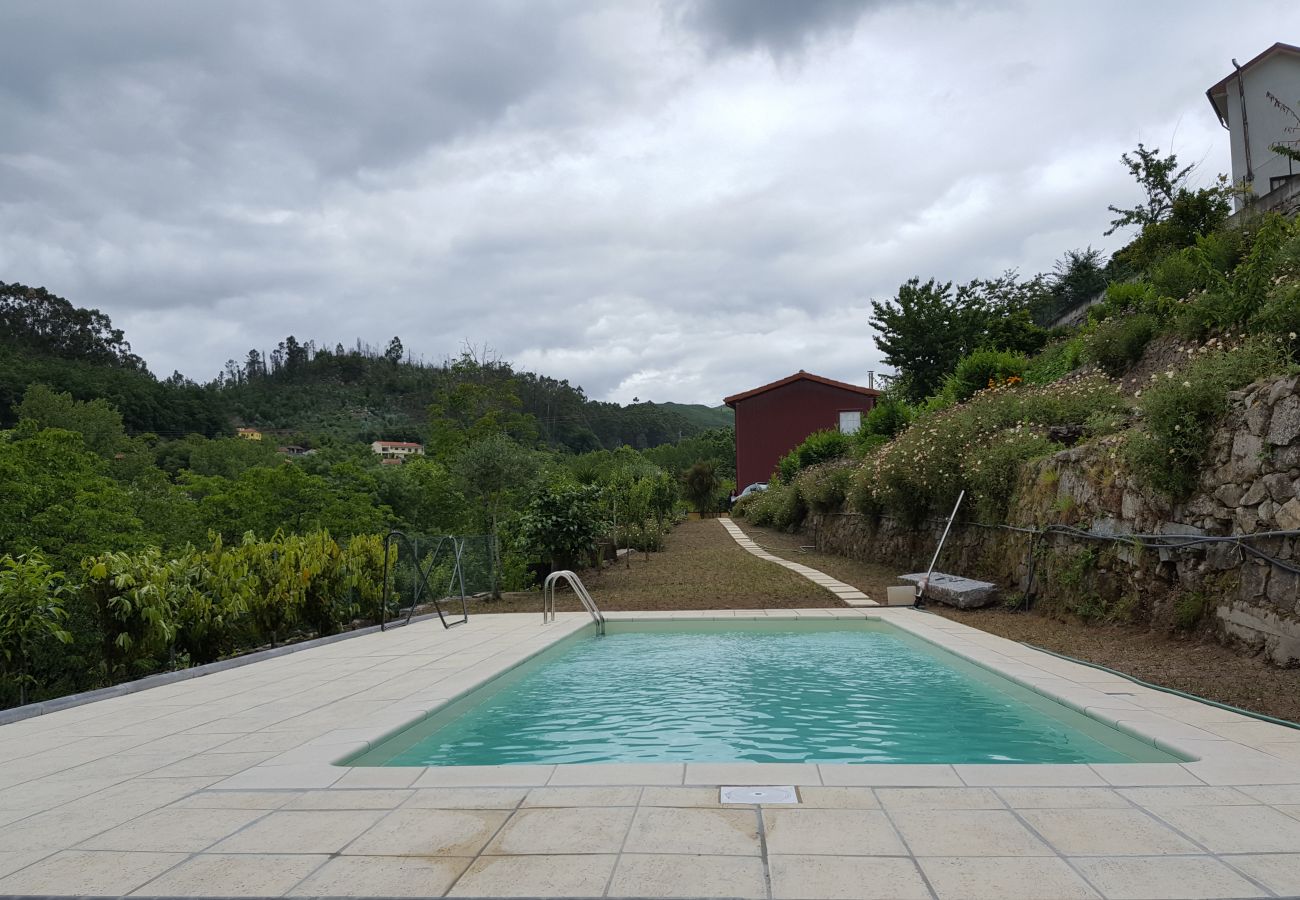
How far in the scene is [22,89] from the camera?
9.54 metres

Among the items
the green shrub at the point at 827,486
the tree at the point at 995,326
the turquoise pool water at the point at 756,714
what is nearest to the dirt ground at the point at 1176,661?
the turquoise pool water at the point at 756,714

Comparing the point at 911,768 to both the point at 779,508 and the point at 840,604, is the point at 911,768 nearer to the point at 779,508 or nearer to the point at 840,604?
the point at 840,604

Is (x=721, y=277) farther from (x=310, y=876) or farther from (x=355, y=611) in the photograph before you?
(x=310, y=876)

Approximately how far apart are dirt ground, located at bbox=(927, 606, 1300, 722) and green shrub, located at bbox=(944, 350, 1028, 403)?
9.22 m

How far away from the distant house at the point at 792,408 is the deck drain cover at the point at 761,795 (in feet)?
110

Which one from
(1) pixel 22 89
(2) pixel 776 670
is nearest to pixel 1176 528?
(2) pixel 776 670

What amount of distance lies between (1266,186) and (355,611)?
2671 cm

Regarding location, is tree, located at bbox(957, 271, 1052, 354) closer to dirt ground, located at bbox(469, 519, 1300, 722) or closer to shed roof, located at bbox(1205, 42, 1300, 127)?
dirt ground, located at bbox(469, 519, 1300, 722)

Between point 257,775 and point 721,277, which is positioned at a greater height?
point 721,277

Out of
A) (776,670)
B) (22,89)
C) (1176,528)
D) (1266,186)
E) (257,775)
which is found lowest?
(776,670)

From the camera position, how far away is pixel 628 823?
2898 mm

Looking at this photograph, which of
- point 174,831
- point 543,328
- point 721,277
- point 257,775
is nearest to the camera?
point 174,831

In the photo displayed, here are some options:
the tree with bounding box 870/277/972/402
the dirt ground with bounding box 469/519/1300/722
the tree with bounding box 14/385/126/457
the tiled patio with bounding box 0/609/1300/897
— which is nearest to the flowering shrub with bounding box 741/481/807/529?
the dirt ground with bounding box 469/519/1300/722

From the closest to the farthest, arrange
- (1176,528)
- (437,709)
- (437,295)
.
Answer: (437,709) < (1176,528) < (437,295)
